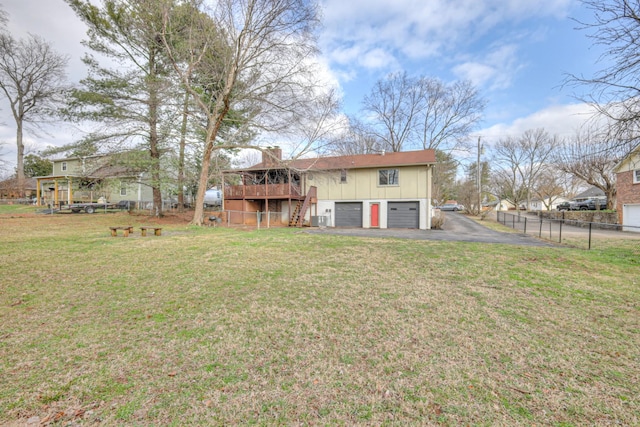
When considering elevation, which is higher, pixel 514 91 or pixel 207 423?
pixel 514 91

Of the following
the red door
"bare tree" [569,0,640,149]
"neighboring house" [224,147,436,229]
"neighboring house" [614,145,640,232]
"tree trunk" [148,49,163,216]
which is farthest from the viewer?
the red door

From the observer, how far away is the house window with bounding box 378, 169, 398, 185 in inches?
742

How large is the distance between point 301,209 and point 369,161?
6263 mm

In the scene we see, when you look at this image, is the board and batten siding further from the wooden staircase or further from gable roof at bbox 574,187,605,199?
gable roof at bbox 574,187,605,199

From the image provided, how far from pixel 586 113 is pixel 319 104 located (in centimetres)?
1182

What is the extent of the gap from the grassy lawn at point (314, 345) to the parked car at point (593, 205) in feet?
103

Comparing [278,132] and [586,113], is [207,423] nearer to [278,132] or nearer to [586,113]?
[586,113]

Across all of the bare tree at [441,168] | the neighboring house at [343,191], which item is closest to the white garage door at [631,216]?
the neighboring house at [343,191]

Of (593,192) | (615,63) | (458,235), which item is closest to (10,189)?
(458,235)

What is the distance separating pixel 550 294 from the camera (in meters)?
4.93

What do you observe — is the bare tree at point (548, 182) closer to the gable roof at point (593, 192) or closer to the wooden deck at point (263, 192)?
the gable roof at point (593, 192)

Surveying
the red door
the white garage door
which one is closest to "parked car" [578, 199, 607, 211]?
the white garage door

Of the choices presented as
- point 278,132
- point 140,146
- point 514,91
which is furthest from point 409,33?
point 140,146

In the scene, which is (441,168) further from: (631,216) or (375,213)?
(375,213)
